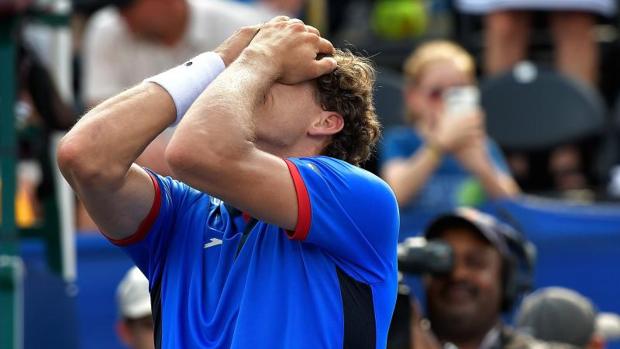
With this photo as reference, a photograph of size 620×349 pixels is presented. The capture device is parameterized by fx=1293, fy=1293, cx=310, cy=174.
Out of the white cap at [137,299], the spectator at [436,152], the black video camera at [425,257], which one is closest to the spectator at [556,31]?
Result: the spectator at [436,152]

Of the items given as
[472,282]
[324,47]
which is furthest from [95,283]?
[324,47]

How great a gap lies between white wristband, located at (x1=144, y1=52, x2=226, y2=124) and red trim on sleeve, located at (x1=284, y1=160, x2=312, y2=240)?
0.33 metres

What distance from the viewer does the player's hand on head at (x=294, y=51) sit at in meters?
2.94

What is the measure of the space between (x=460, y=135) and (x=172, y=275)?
357cm

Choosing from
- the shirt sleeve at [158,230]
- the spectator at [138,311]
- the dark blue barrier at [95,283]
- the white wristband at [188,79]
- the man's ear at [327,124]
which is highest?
the white wristband at [188,79]

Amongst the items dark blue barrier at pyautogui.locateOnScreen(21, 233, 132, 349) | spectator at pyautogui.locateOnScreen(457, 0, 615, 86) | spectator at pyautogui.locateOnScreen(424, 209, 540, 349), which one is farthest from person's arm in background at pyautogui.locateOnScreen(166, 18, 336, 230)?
spectator at pyautogui.locateOnScreen(457, 0, 615, 86)

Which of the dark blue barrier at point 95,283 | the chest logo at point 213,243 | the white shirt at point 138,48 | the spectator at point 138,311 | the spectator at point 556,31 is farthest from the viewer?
the spectator at point 556,31

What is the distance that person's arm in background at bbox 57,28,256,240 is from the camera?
114 inches

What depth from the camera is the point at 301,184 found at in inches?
112

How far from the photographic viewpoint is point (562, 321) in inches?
210

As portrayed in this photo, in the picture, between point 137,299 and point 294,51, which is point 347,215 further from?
point 137,299

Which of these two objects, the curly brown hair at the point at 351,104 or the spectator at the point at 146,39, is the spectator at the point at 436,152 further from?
the curly brown hair at the point at 351,104

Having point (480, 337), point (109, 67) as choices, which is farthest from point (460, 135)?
point (109, 67)

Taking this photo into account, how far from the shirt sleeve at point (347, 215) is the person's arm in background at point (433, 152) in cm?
A: 343
